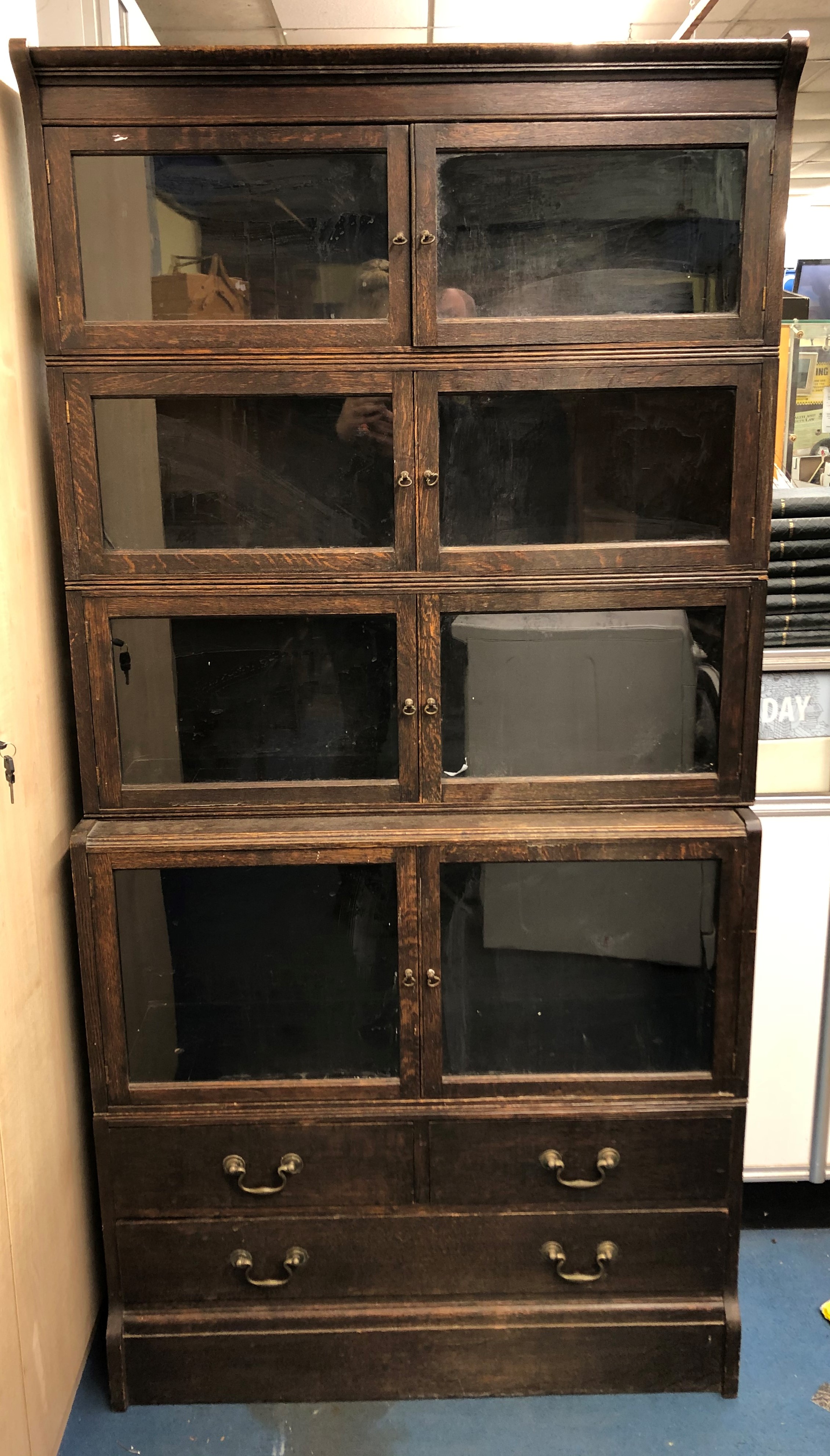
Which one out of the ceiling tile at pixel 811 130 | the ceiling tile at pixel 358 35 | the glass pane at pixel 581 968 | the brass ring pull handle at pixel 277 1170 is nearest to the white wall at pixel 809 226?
the ceiling tile at pixel 811 130

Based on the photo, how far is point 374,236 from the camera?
4.58 ft

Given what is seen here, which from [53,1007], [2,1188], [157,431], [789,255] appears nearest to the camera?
[2,1188]

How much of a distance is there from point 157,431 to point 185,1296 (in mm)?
1301

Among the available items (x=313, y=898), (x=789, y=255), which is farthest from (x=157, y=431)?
(x=789, y=255)

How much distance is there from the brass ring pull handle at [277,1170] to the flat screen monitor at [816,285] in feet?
7.13

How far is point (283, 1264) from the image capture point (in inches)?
63.5

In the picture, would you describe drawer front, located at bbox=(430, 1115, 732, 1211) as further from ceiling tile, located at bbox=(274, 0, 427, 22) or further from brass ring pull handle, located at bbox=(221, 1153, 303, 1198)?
ceiling tile, located at bbox=(274, 0, 427, 22)

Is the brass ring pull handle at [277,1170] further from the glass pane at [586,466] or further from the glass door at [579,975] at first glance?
the glass pane at [586,466]

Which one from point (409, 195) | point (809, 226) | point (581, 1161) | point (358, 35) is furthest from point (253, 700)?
point (809, 226)

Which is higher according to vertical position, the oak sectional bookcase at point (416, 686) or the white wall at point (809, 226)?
the white wall at point (809, 226)

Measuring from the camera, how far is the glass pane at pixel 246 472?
144 cm

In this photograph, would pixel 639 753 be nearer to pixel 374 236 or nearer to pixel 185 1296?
pixel 374 236

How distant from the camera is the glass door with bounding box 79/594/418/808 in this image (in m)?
1.48

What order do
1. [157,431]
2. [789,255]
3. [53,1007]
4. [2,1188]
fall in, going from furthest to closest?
[789,255], [53,1007], [157,431], [2,1188]
